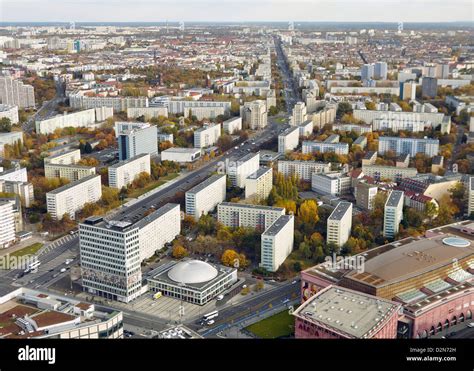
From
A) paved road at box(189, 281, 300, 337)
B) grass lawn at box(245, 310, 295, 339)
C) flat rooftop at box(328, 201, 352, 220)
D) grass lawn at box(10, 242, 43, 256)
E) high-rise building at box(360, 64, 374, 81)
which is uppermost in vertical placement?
high-rise building at box(360, 64, 374, 81)

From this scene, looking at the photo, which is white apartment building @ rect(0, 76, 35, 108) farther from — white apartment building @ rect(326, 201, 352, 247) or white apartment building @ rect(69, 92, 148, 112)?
white apartment building @ rect(326, 201, 352, 247)

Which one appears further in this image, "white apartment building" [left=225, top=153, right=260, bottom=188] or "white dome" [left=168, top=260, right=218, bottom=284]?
"white apartment building" [left=225, top=153, right=260, bottom=188]

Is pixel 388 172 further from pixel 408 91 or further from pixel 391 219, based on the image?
pixel 408 91

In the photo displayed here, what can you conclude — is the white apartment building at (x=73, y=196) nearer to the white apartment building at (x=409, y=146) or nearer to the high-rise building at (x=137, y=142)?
the high-rise building at (x=137, y=142)

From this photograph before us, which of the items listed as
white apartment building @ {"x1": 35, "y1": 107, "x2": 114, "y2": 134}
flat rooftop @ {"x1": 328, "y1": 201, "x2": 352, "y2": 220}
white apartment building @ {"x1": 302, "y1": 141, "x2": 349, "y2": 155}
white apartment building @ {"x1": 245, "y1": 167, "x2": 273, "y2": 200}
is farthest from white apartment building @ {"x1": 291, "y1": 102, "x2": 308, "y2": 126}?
flat rooftop @ {"x1": 328, "y1": 201, "x2": 352, "y2": 220}

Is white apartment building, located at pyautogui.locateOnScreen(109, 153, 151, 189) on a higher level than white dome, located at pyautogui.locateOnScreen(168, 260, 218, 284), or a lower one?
higher

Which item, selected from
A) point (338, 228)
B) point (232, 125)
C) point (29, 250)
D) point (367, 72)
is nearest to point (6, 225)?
point (29, 250)

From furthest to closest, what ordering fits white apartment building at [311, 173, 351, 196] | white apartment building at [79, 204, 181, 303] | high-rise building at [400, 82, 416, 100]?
high-rise building at [400, 82, 416, 100] → white apartment building at [311, 173, 351, 196] → white apartment building at [79, 204, 181, 303]

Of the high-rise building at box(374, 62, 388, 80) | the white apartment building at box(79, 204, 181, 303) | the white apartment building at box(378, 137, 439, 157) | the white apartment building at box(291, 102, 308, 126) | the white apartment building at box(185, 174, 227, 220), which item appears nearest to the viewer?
the white apartment building at box(79, 204, 181, 303)
